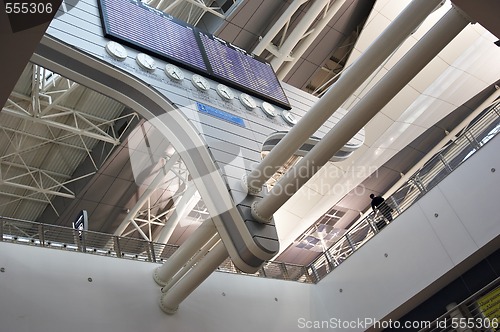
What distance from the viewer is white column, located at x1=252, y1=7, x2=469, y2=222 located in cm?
586

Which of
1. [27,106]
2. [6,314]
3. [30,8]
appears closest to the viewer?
[30,8]

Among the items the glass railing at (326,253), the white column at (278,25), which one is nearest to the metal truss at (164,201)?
the white column at (278,25)

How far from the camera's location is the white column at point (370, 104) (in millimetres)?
5855

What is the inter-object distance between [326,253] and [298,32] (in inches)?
292

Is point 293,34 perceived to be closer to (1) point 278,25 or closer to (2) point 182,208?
(1) point 278,25

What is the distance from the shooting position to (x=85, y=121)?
17500 millimetres

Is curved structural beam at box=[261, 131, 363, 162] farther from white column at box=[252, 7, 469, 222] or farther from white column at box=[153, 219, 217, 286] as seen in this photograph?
white column at box=[153, 219, 217, 286]

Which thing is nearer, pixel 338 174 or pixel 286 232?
pixel 338 174

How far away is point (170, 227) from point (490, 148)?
1236 cm

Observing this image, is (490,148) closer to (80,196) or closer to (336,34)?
(336,34)

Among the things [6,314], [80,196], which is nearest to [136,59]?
[6,314]

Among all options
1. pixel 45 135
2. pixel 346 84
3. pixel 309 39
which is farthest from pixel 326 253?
pixel 45 135

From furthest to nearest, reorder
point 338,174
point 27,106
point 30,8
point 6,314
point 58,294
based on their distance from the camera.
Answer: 1. point 338,174
2. point 27,106
3. point 58,294
4. point 6,314
5. point 30,8

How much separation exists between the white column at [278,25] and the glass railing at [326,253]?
21.5 feet
